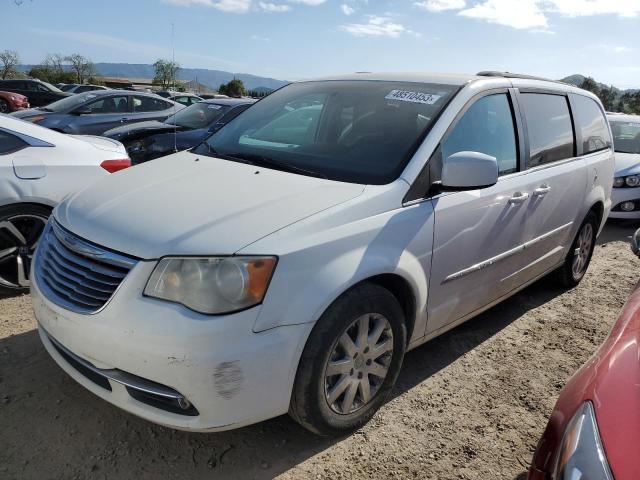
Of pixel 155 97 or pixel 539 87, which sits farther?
pixel 155 97

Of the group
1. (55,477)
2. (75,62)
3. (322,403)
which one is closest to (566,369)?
(322,403)

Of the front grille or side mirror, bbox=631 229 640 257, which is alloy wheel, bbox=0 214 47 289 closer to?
the front grille

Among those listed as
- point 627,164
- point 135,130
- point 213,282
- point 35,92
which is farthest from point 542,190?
point 35,92

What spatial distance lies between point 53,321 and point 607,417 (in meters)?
2.16

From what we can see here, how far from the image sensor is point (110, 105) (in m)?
10.2

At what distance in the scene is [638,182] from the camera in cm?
743

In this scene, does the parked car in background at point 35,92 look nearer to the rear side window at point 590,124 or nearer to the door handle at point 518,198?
the rear side window at point 590,124

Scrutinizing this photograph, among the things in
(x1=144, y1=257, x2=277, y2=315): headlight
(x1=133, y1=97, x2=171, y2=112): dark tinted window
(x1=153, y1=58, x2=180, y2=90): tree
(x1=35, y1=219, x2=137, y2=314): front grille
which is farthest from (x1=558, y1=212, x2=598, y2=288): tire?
(x1=153, y1=58, x2=180, y2=90): tree

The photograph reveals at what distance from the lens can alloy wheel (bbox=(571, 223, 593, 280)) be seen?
4.62m

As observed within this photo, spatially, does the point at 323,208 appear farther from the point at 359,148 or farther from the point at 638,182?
the point at 638,182

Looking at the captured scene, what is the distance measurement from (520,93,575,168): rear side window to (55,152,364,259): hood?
170cm

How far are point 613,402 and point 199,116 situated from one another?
820 cm

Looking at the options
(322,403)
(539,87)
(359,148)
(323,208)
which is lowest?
(322,403)

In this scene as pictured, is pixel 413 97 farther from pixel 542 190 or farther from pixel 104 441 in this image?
pixel 104 441
